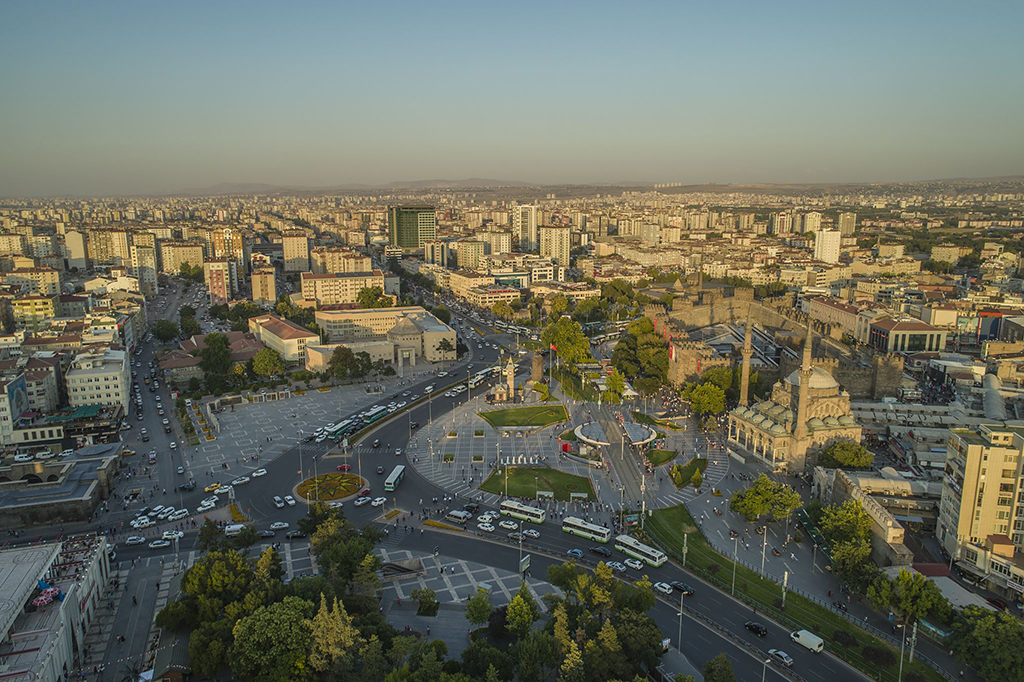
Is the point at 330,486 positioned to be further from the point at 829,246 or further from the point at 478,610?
the point at 829,246

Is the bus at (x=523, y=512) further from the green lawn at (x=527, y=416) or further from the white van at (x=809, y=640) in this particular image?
the green lawn at (x=527, y=416)

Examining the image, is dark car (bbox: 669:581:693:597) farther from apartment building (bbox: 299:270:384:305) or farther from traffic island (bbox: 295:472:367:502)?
apartment building (bbox: 299:270:384:305)

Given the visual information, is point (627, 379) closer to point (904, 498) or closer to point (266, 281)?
point (904, 498)

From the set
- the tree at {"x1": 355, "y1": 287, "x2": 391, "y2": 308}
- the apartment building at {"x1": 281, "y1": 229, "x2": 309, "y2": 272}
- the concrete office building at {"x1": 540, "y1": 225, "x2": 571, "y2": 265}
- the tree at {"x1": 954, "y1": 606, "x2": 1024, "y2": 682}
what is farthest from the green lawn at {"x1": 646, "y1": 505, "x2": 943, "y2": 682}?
the apartment building at {"x1": 281, "y1": 229, "x2": 309, "y2": 272}

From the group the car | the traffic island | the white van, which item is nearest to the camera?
the white van

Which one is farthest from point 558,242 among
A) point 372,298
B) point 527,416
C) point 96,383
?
point 96,383

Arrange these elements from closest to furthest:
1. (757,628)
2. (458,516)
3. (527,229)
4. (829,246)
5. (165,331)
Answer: (757,628) → (458,516) → (165,331) → (829,246) → (527,229)
